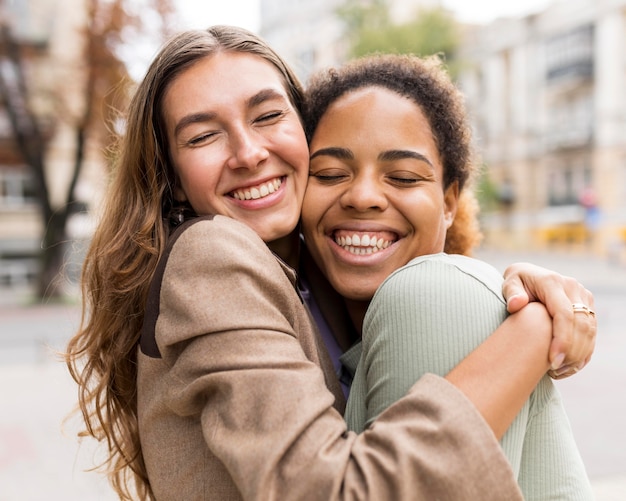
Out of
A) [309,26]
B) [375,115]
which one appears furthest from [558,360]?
[309,26]

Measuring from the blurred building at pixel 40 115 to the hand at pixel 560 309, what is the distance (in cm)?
1638

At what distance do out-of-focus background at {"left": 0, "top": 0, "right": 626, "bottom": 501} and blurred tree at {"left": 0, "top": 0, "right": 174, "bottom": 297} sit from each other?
0.14ft

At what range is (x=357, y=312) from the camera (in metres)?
1.94

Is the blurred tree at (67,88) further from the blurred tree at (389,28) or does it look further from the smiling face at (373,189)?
the smiling face at (373,189)

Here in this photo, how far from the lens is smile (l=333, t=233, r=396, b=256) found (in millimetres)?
1844

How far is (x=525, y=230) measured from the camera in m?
31.5

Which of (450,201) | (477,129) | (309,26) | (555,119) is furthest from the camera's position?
(309,26)

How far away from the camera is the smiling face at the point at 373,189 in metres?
1.80

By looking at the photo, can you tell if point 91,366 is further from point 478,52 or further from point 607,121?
point 478,52

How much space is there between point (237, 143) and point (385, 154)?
394mm

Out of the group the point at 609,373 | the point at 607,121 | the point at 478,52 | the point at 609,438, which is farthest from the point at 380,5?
the point at 609,438

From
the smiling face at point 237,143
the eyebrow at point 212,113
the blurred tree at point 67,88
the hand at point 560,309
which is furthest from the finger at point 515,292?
the blurred tree at point 67,88

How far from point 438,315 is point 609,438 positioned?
18.7 ft

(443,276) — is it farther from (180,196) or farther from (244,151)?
(180,196)
